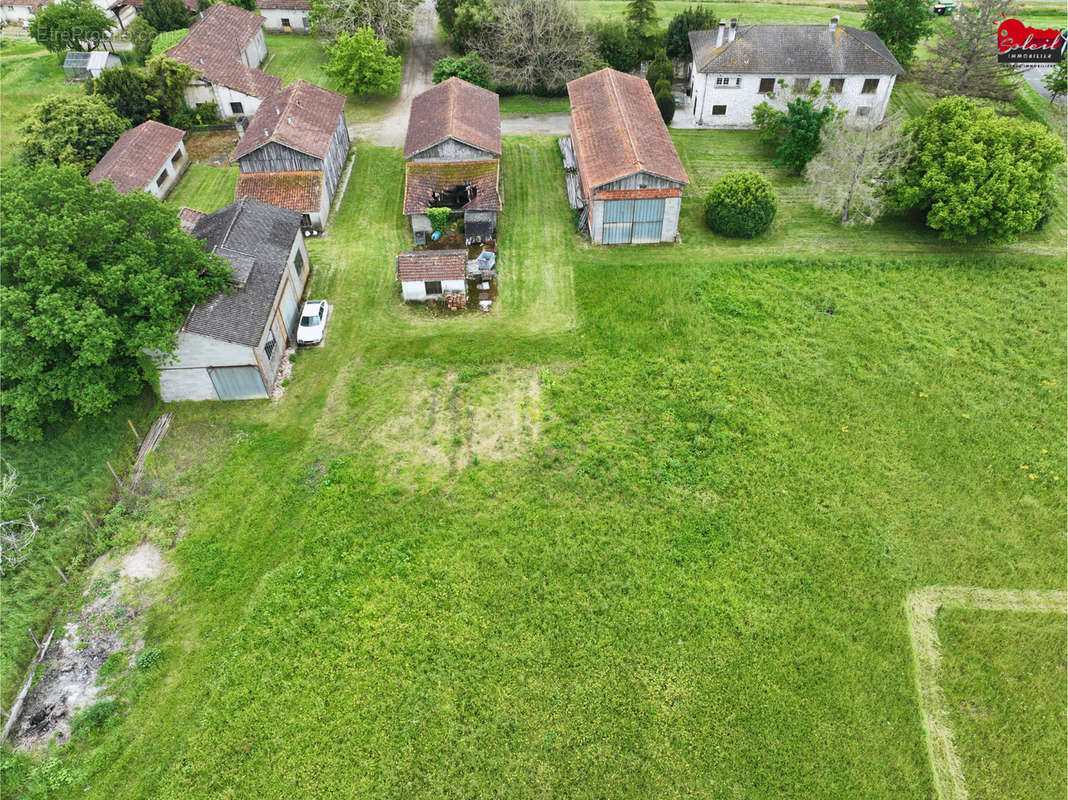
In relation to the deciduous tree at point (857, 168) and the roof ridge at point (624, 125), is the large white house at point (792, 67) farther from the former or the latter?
the deciduous tree at point (857, 168)

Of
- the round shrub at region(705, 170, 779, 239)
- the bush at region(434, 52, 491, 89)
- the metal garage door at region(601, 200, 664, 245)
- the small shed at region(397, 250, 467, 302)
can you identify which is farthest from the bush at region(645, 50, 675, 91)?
the small shed at region(397, 250, 467, 302)

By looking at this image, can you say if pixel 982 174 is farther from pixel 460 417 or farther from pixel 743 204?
pixel 460 417

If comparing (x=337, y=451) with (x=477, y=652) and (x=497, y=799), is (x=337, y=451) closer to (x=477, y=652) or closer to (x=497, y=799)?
(x=477, y=652)

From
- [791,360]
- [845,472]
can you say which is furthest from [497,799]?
[791,360]

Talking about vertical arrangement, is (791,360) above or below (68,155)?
below

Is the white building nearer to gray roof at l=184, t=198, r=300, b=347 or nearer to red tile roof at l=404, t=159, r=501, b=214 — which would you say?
red tile roof at l=404, t=159, r=501, b=214

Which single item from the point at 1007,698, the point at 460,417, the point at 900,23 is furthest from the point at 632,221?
the point at 900,23
